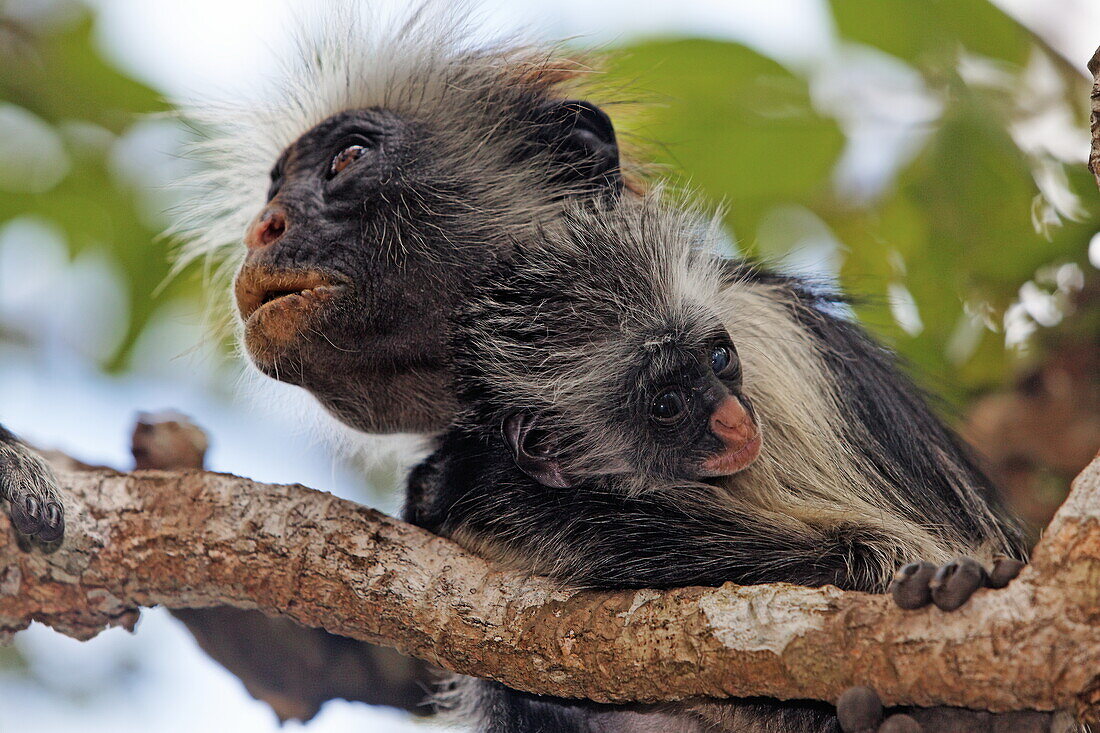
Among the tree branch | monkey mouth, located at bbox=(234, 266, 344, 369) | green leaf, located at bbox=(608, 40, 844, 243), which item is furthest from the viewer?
green leaf, located at bbox=(608, 40, 844, 243)

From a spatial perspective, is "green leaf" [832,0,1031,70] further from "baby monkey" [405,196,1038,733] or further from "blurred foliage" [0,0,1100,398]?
"baby monkey" [405,196,1038,733]

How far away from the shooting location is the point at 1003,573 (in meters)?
1.60

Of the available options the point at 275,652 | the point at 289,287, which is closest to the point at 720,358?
the point at 289,287

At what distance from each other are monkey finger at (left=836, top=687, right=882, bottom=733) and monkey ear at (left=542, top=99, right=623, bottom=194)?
1.45m

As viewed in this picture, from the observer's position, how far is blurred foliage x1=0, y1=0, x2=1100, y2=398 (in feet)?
11.5

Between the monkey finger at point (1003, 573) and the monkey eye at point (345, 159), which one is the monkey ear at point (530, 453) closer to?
the monkey eye at point (345, 159)

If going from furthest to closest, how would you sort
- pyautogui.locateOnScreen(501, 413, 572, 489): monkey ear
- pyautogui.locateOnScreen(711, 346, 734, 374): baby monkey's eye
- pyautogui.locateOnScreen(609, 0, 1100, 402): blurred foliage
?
pyautogui.locateOnScreen(609, 0, 1100, 402): blurred foliage → pyautogui.locateOnScreen(501, 413, 572, 489): monkey ear → pyautogui.locateOnScreen(711, 346, 734, 374): baby monkey's eye

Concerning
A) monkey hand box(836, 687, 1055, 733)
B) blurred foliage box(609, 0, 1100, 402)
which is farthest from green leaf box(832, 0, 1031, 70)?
monkey hand box(836, 687, 1055, 733)

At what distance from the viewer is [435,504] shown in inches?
104

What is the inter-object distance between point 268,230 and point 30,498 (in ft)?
2.60

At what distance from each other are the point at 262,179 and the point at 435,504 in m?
1.43

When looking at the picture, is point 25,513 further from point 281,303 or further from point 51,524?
point 281,303

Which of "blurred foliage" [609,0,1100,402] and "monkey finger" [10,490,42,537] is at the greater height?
"blurred foliage" [609,0,1100,402]

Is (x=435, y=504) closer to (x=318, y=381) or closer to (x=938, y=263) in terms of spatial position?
(x=318, y=381)
